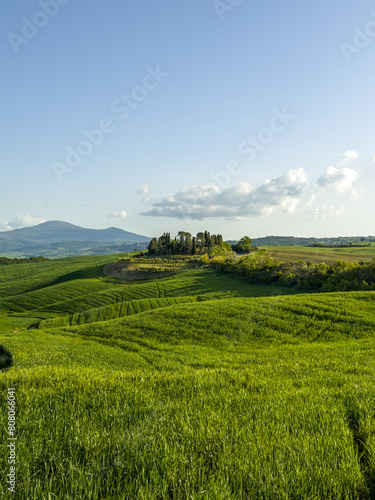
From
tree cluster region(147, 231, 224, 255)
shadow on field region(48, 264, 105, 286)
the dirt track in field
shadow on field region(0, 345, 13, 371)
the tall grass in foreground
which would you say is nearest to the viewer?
the tall grass in foreground

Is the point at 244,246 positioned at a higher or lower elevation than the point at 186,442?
higher

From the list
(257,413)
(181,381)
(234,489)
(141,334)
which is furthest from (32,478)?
(141,334)

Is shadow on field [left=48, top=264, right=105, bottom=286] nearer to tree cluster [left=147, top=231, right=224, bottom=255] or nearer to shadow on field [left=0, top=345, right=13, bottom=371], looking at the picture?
tree cluster [left=147, top=231, right=224, bottom=255]

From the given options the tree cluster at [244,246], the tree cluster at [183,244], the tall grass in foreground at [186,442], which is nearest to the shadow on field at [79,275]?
the tree cluster at [183,244]

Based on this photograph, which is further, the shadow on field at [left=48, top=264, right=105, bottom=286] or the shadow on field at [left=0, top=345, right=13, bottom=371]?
the shadow on field at [left=48, top=264, right=105, bottom=286]

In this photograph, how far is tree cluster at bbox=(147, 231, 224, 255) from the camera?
502 feet

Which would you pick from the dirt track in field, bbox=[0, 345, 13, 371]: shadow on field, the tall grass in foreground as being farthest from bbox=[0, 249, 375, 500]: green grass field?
the dirt track in field

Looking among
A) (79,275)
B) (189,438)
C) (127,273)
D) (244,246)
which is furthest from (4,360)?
(244,246)

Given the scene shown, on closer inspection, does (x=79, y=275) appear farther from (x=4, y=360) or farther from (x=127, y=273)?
(x=4, y=360)

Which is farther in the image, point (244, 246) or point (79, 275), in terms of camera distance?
point (244, 246)

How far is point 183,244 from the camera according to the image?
15488 cm

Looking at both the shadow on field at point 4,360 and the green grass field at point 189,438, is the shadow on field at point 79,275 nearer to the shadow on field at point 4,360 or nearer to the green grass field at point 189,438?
the shadow on field at point 4,360

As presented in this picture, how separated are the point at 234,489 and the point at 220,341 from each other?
24982 mm

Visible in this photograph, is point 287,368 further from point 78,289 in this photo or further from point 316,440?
point 78,289
